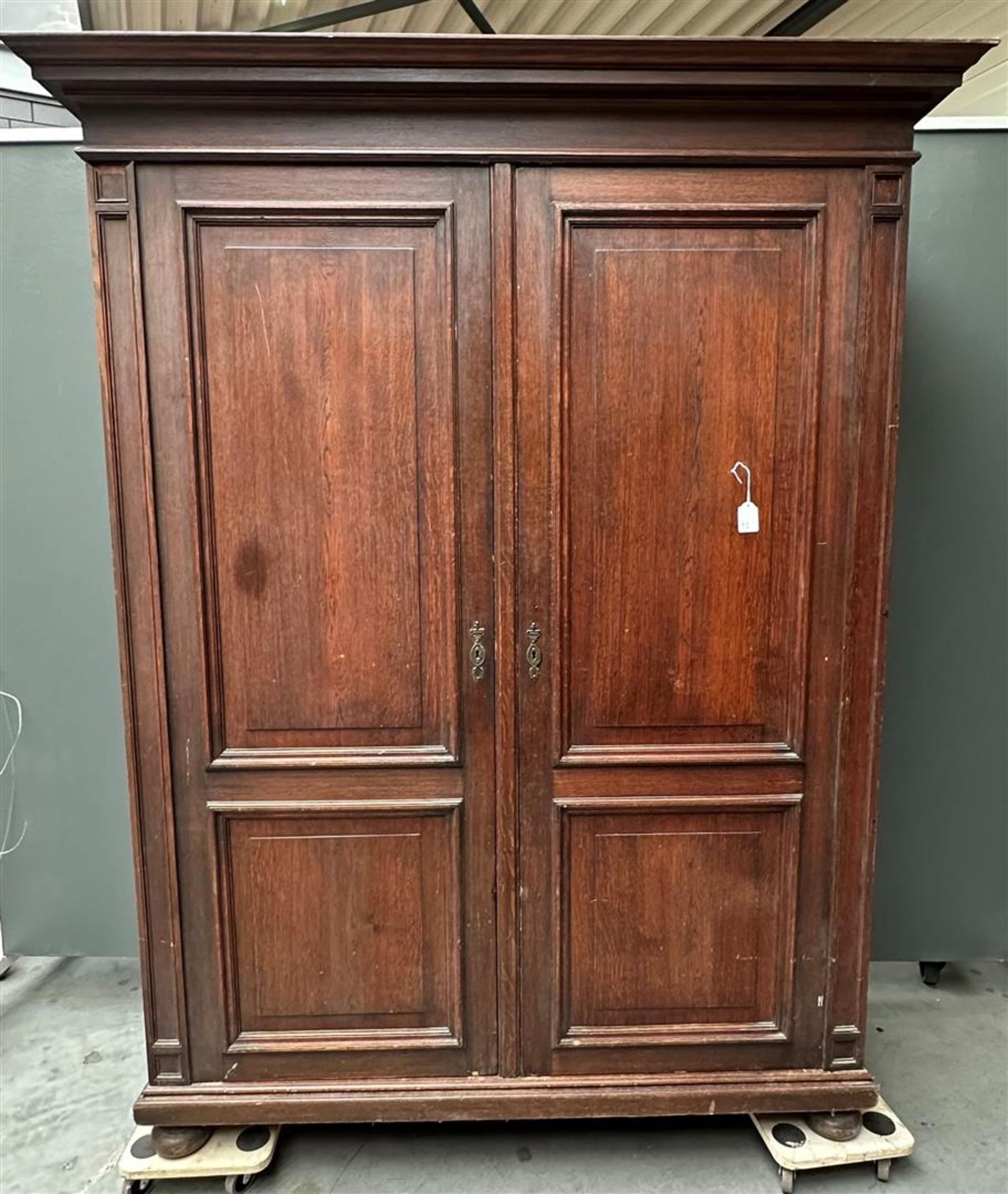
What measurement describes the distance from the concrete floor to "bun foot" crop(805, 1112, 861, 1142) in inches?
4.0

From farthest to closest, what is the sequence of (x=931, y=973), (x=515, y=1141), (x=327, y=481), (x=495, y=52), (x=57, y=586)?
1. (x=931, y=973)
2. (x=57, y=586)
3. (x=515, y=1141)
4. (x=327, y=481)
5. (x=495, y=52)

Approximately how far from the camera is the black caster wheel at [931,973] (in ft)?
7.72

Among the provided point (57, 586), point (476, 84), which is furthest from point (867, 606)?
point (57, 586)

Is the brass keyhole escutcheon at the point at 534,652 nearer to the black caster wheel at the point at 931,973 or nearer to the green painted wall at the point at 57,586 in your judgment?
the green painted wall at the point at 57,586

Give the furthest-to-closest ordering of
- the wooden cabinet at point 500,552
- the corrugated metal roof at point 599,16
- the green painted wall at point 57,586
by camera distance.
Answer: the corrugated metal roof at point 599,16, the green painted wall at point 57,586, the wooden cabinet at point 500,552

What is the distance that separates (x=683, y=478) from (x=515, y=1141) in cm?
148

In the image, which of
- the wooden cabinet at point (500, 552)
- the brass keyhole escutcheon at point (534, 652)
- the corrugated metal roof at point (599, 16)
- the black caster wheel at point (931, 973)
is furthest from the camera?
the corrugated metal roof at point (599, 16)

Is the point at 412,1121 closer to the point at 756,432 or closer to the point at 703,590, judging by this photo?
the point at 703,590

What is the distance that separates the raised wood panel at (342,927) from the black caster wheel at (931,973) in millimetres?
1492

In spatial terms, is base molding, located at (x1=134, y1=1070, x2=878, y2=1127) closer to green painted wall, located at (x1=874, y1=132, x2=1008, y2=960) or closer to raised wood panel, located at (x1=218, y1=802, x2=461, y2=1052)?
raised wood panel, located at (x1=218, y1=802, x2=461, y2=1052)

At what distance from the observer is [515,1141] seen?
1.80 m

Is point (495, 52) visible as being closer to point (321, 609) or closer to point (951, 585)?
point (321, 609)

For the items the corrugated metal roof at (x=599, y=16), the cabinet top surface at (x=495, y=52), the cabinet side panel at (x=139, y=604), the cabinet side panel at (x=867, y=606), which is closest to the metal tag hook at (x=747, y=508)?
the cabinet side panel at (x=867, y=606)

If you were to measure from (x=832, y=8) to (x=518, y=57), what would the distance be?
5.95 ft
